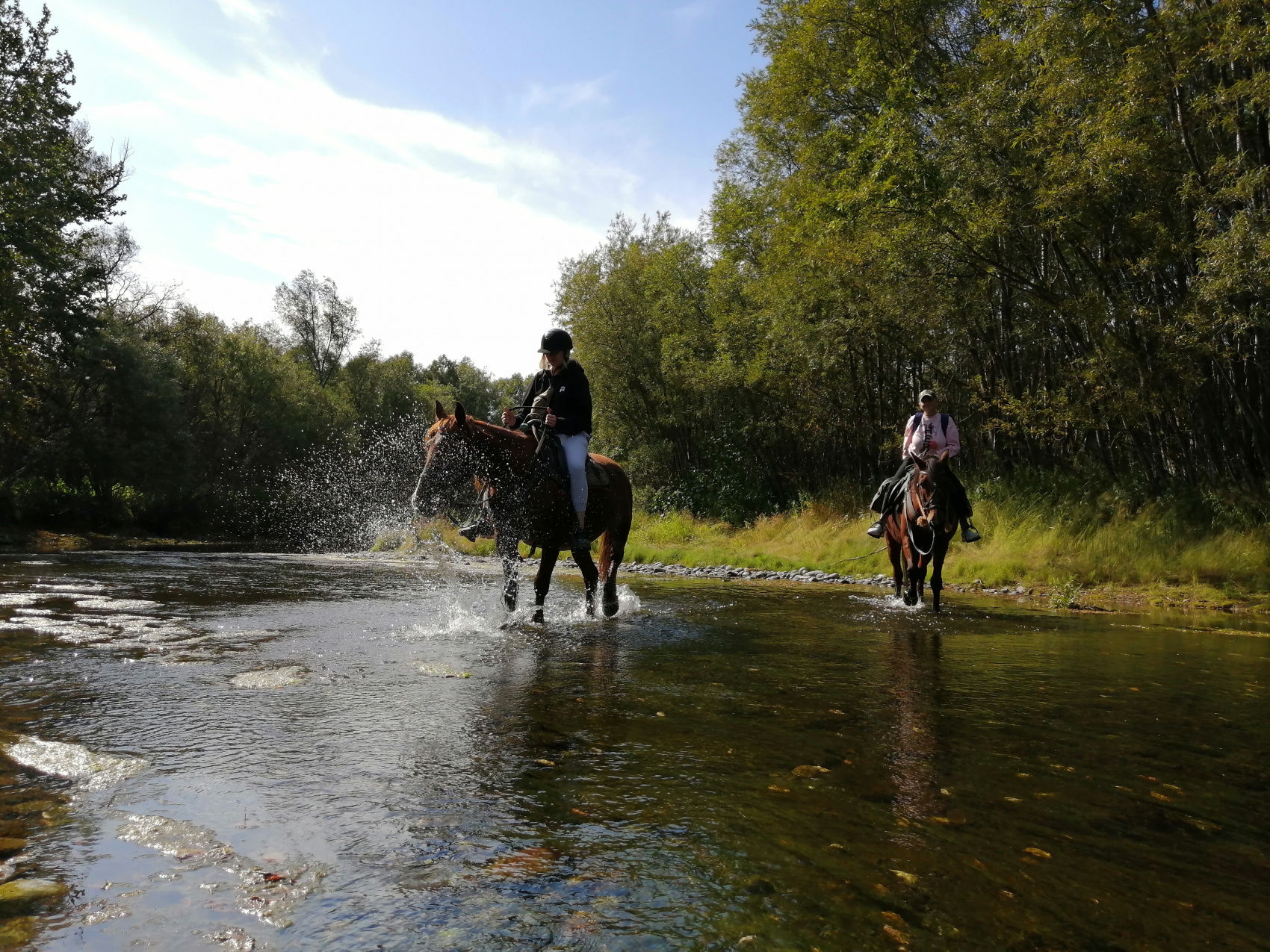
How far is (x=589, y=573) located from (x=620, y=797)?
6.84 m

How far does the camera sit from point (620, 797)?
3459mm

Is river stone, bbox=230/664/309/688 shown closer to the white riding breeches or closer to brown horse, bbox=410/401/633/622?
brown horse, bbox=410/401/633/622

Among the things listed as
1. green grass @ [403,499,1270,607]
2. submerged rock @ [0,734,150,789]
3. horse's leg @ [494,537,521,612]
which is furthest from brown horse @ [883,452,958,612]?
submerged rock @ [0,734,150,789]

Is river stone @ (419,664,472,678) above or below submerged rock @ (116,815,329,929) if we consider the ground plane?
below

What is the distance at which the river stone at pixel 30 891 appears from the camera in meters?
2.38

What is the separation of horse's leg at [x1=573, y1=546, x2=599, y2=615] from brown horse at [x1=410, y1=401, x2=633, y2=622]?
0.02 m

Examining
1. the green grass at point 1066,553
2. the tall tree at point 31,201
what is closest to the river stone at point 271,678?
the green grass at point 1066,553

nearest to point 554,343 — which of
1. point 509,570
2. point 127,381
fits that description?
point 509,570

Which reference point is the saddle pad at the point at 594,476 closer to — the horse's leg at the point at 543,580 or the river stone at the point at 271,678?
the horse's leg at the point at 543,580

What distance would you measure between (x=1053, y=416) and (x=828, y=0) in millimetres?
13217

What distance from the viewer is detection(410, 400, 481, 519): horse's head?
8.00 meters

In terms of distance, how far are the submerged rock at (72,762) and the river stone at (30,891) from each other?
1.00 meters

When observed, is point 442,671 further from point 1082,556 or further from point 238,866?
point 1082,556

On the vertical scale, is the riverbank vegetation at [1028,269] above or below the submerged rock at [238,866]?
above
